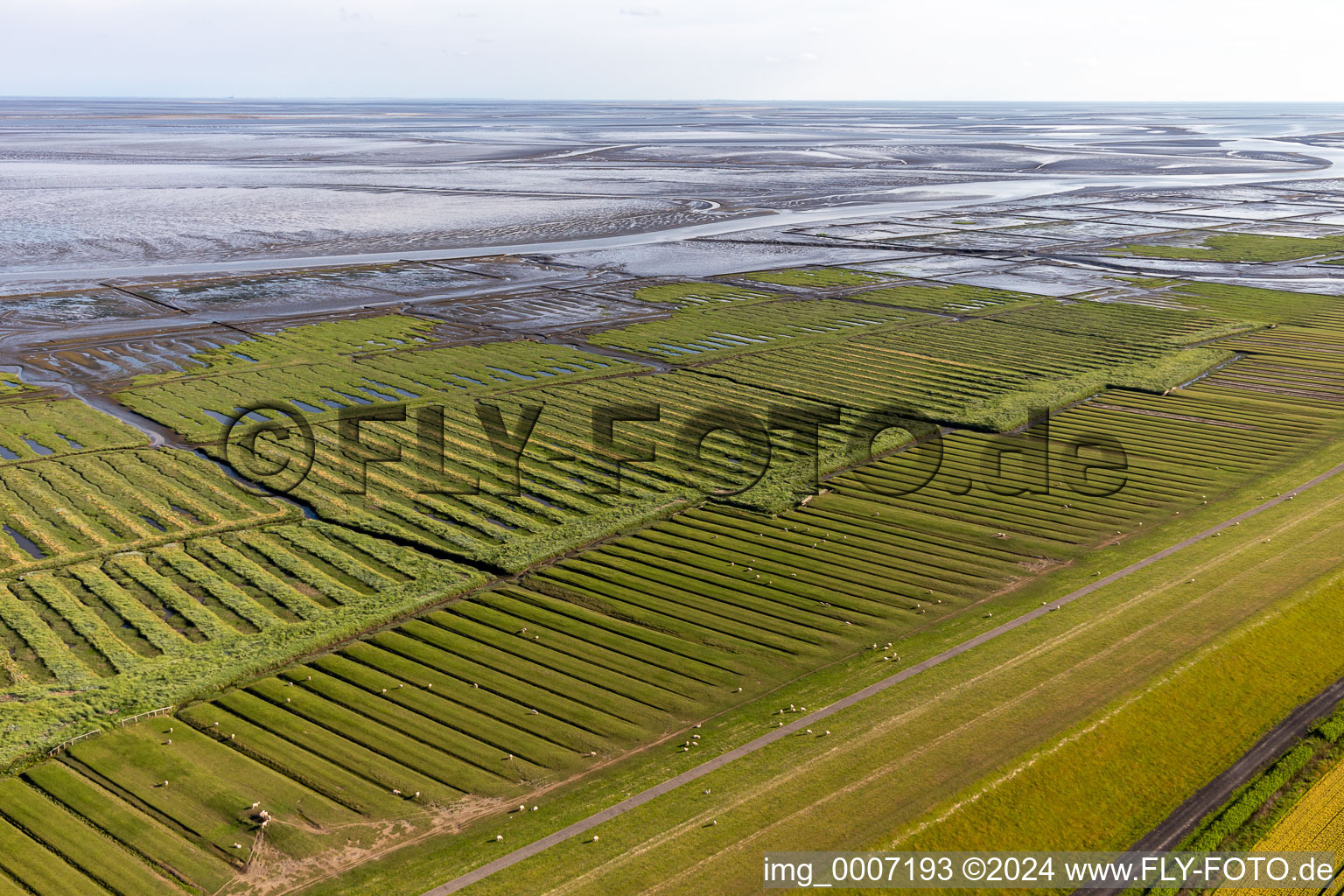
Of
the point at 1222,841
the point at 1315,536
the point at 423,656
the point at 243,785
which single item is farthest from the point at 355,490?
the point at 1315,536

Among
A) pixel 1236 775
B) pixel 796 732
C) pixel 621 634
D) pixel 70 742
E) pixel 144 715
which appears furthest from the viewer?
pixel 621 634

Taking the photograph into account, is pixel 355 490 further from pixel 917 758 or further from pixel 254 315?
pixel 254 315

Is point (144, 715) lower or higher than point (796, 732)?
higher

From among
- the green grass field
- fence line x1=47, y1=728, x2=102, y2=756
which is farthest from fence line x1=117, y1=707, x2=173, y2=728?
fence line x1=47, y1=728, x2=102, y2=756

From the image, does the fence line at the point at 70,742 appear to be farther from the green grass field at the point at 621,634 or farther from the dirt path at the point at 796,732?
the dirt path at the point at 796,732

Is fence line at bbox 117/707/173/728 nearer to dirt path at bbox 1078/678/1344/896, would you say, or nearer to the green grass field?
the green grass field

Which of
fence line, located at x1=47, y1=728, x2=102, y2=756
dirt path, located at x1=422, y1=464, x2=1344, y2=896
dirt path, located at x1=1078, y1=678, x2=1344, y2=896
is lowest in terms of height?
dirt path, located at x1=1078, y1=678, x2=1344, y2=896

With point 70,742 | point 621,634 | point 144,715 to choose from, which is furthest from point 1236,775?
point 70,742

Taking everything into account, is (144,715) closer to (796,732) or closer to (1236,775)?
(796,732)

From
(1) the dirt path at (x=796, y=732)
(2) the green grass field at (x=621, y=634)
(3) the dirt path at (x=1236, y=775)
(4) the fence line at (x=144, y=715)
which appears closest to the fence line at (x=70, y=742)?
(2) the green grass field at (x=621, y=634)

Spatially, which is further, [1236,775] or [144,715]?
[144,715]
